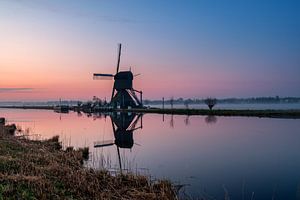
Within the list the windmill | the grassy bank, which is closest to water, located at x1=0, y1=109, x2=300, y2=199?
the grassy bank

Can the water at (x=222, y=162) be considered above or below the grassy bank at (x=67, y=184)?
below

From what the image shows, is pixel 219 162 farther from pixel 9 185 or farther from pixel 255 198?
pixel 9 185

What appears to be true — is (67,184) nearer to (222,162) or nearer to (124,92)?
(222,162)

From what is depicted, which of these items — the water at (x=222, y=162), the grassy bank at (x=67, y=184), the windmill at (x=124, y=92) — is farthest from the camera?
the windmill at (x=124, y=92)

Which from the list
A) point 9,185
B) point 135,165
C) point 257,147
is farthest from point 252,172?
point 9,185

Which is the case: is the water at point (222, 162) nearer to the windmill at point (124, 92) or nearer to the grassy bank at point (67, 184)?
the grassy bank at point (67, 184)

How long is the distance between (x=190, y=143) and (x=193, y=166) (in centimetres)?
662

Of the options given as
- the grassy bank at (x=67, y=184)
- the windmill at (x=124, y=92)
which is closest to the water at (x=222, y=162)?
the grassy bank at (x=67, y=184)

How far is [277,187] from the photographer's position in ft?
30.1

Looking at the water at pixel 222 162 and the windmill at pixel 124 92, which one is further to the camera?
the windmill at pixel 124 92

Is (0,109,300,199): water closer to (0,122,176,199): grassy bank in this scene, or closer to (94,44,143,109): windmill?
(0,122,176,199): grassy bank

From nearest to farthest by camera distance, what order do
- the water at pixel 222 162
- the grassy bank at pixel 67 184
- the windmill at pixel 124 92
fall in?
the grassy bank at pixel 67 184 < the water at pixel 222 162 < the windmill at pixel 124 92

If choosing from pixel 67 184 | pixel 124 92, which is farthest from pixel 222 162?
pixel 124 92

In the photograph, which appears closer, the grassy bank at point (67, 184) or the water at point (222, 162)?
the grassy bank at point (67, 184)
